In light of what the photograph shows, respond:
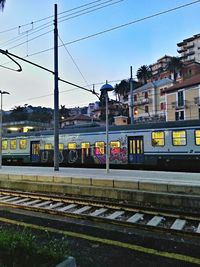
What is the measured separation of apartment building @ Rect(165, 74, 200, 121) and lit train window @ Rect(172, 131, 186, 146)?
24.9 meters

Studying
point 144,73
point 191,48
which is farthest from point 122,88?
point 191,48

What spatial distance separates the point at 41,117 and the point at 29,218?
3525 inches

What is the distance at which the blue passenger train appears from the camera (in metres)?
16.9

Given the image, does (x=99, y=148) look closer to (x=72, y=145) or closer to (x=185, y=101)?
(x=72, y=145)

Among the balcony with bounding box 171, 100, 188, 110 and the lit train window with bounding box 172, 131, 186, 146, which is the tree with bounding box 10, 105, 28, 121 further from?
the lit train window with bounding box 172, 131, 186, 146

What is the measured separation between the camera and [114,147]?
19531mm

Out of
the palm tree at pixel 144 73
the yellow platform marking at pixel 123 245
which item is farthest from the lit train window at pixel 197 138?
the palm tree at pixel 144 73

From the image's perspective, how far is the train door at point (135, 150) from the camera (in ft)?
60.9

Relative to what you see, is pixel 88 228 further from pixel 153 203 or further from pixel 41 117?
pixel 41 117

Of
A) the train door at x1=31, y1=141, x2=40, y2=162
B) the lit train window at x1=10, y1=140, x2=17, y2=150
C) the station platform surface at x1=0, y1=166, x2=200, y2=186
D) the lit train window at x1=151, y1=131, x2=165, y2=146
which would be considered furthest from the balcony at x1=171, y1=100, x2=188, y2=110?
the station platform surface at x1=0, y1=166, x2=200, y2=186

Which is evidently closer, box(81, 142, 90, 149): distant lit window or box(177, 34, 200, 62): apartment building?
box(81, 142, 90, 149): distant lit window

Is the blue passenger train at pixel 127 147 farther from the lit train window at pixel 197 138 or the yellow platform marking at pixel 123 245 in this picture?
the yellow platform marking at pixel 123 245

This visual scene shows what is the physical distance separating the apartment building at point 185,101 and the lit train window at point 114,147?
2440 cm

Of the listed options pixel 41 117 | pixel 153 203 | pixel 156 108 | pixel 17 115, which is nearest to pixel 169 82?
pixel 156 108
